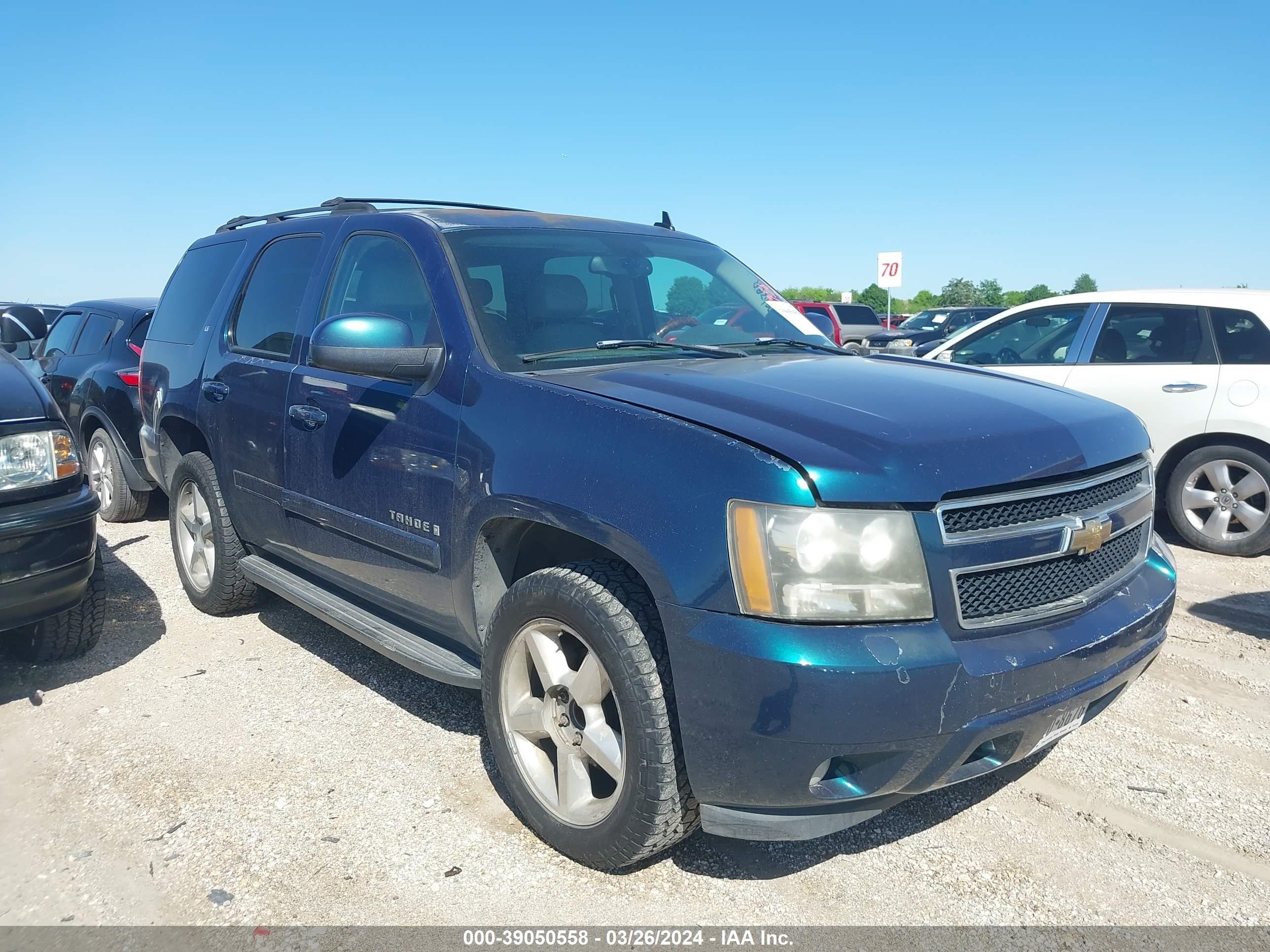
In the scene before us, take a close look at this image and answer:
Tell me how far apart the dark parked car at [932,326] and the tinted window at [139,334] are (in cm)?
1065

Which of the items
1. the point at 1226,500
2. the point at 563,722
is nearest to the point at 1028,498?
the point at 563,722

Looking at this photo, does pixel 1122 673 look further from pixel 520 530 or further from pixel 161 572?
pixel 161 572

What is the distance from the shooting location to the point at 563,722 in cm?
276

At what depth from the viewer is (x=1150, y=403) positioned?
6402 mm

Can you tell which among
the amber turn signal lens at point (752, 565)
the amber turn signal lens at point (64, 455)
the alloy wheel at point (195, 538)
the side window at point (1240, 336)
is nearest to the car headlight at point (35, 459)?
the amber turn signal lens at point (64, 455)

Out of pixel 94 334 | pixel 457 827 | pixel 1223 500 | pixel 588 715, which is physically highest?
pixel 94 334

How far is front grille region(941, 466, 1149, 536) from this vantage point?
7.61ft

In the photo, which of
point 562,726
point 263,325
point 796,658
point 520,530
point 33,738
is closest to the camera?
point 796,658

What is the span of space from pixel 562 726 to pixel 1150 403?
5.30 meters

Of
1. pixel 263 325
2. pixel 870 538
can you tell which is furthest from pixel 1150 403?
pixel 263 325

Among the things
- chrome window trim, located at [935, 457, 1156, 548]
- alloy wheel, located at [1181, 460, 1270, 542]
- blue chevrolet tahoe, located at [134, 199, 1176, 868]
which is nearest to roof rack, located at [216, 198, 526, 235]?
blue chevrolet tahoe, located at [134, 199, 1176, 868]

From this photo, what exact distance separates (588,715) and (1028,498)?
4.26ft

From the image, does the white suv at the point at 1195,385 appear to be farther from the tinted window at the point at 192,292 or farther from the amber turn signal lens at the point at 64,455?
the amber turn signal lens at the point at 64,455

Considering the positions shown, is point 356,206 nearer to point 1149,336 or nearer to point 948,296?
point 1149,336
